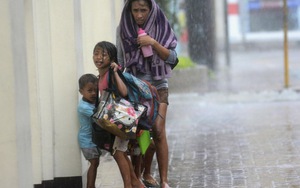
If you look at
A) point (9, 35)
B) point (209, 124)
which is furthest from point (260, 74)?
point (9, 35)

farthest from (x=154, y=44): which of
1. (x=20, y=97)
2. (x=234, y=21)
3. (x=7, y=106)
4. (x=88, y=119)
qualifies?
(x=234, y=21)

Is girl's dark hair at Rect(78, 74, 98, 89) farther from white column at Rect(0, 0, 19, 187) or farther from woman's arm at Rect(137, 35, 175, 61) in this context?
white column at Rect(0, 0, 19, 187)

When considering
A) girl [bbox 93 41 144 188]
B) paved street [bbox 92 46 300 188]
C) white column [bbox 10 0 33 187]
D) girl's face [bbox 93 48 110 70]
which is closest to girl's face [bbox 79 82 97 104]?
girl [bbox 93 41 144 188]

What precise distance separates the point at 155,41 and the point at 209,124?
5608 millimetres

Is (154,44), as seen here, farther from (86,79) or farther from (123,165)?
(123,165)

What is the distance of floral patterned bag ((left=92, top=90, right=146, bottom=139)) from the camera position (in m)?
6.74

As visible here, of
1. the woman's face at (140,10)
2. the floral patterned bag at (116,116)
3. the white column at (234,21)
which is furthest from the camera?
the white column at (234,21)

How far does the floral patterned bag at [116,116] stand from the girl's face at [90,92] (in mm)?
521

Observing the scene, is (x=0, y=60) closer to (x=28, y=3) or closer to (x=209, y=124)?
(x=28, y=3)

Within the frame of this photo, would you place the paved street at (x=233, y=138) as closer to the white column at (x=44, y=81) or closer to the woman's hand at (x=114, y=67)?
the white column at (x=44, y=81)

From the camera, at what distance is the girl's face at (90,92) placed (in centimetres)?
742

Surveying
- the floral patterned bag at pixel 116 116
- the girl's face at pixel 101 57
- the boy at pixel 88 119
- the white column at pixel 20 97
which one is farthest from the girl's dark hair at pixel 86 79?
the white column at pixel 20 97

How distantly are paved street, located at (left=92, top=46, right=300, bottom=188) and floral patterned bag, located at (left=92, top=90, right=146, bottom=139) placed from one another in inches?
59.3

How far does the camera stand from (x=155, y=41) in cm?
748
